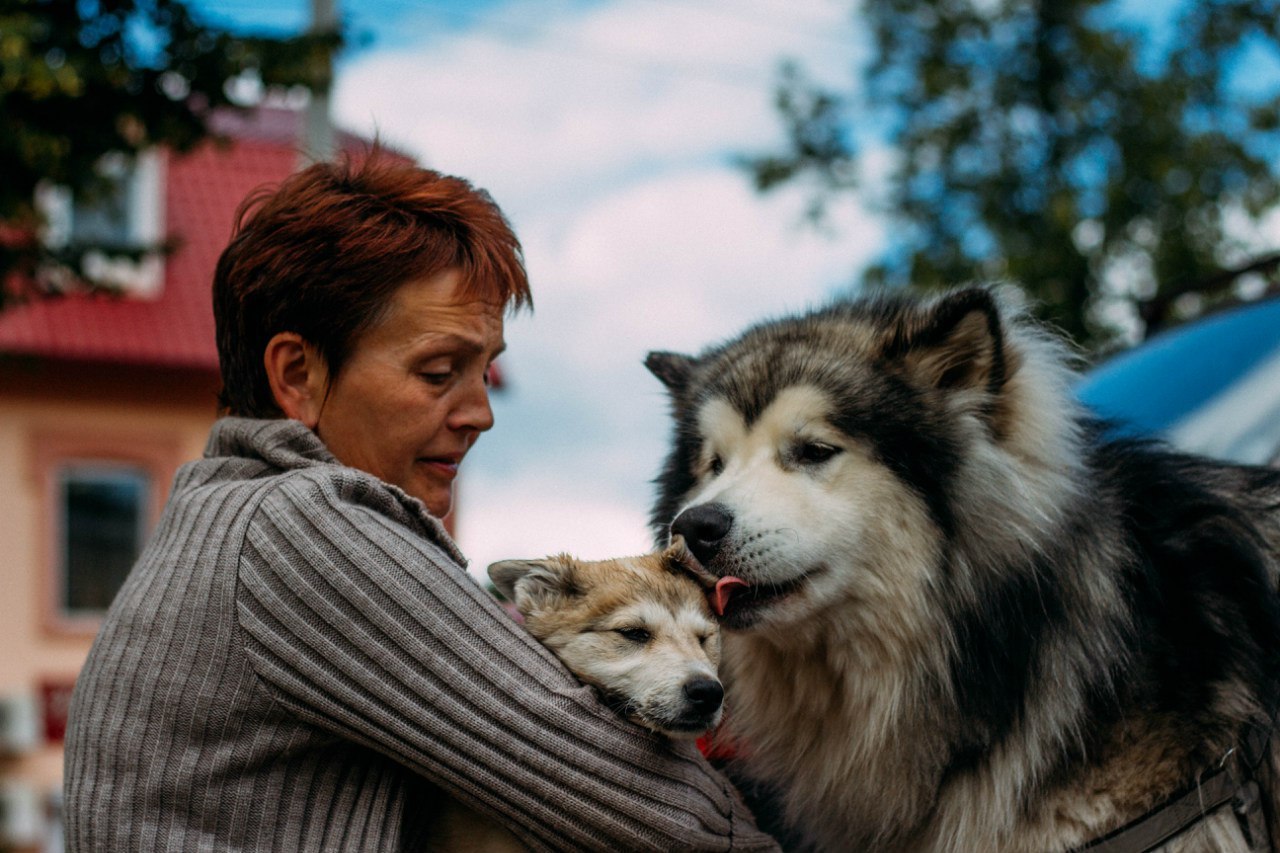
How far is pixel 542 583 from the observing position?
2885 millimetres

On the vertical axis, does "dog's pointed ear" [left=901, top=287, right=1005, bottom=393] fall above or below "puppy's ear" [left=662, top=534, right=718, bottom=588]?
above

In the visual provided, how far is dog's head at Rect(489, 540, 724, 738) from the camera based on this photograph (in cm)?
247

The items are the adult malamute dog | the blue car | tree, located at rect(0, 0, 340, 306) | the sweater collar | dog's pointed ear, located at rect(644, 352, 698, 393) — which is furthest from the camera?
tree, located at rect(0, 0, 340, 306)

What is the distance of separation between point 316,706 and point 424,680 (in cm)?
18

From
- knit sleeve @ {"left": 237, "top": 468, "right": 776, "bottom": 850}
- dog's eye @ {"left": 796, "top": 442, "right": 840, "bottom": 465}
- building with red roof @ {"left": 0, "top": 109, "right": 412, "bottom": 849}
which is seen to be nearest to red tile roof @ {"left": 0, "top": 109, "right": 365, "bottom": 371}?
building with red roof @ {"left": 0, "top": 109, "right": 412, "bottom": 849}

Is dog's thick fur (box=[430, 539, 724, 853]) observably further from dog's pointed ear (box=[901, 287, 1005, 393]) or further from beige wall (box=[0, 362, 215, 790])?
beige wall (box=[0, 362, 215, 790])

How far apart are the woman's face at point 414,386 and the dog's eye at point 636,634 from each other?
Result: 20.0 inches

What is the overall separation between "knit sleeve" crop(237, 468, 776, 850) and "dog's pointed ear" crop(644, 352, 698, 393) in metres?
1.22

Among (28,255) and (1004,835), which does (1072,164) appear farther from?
(1004,835)

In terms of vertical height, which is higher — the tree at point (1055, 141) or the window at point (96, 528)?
the tree at point (1055, 141)

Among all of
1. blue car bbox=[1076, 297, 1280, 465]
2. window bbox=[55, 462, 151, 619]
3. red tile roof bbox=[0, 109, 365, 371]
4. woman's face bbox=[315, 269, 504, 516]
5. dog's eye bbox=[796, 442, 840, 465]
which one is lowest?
window bbox=[55, 462, 151, 619]

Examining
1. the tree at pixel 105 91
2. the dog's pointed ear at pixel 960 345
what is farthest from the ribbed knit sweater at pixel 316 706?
the tree at pixel 105 91

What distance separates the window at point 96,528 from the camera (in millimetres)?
15617

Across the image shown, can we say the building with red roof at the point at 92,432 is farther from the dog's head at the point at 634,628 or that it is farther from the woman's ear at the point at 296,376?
the woman's ear at the point at 296,376
